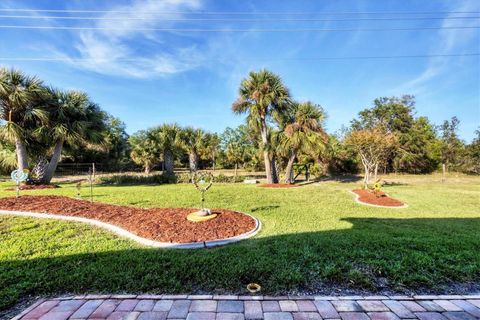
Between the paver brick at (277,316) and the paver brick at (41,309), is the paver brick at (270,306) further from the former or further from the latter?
the paver brick at (41,309)

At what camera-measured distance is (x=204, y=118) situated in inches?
926

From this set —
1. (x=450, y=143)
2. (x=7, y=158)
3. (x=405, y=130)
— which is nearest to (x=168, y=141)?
(x=7, y=158)

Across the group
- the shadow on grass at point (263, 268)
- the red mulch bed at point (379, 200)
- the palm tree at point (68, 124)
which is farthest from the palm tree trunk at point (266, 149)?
the shadow on grass at point (263, 268)

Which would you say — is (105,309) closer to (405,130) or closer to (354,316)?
(354,316)

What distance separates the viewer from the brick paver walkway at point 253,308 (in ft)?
6.39

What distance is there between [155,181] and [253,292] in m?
13.5

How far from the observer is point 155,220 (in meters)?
4.61

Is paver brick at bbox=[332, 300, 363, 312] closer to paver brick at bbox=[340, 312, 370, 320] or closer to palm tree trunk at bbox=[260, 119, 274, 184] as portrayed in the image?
paver brick at bbox=[340, 312, 370, 320]

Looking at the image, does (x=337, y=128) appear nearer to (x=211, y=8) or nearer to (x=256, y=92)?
(x=256, y=92)

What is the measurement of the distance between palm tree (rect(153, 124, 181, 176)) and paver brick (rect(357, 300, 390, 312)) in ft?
51.6

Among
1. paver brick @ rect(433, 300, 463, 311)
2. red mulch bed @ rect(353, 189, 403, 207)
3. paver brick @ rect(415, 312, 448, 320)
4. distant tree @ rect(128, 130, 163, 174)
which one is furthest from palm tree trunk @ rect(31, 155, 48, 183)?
paver brick @ rect(433, 300, 463, 311)

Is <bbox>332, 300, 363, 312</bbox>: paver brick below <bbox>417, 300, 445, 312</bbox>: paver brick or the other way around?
the other way around

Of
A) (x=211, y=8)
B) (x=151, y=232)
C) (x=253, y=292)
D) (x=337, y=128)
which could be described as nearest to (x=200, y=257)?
(x=253, y=292)

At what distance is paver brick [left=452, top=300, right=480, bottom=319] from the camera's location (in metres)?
2.02
